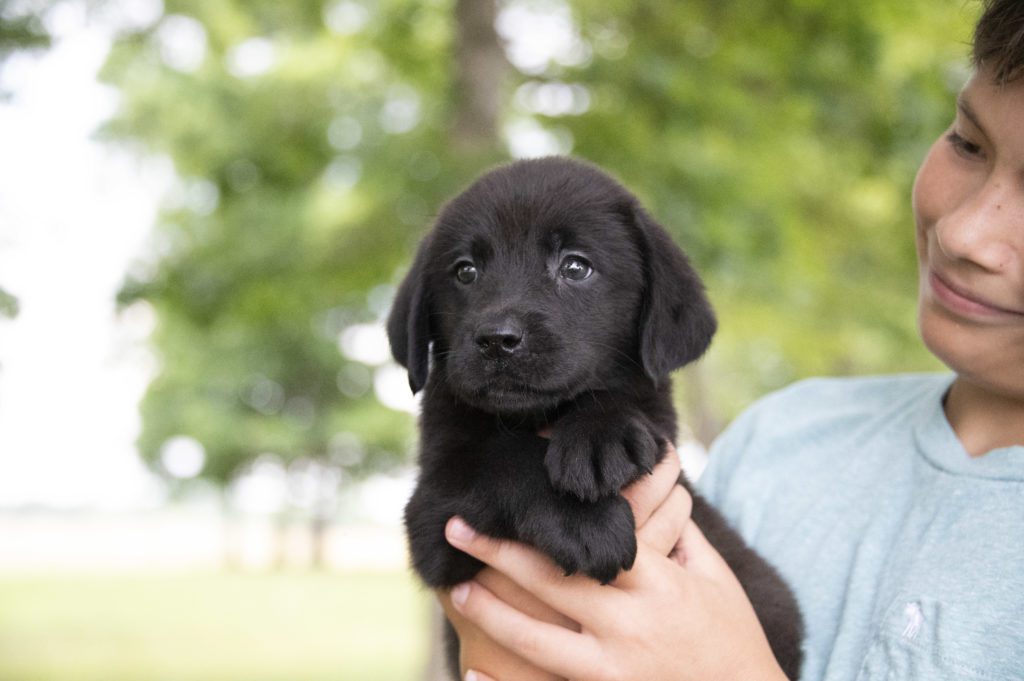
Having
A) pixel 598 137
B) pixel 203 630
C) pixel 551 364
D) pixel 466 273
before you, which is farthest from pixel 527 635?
pixel 203 630

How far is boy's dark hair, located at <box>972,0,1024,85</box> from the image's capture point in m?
1.88

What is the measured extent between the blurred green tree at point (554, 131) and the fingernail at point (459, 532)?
2.97 metres

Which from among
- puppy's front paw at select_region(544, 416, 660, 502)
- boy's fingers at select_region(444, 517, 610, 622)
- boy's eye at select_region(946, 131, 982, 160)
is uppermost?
boy's eye at select_region(946, 131, 982, 160)

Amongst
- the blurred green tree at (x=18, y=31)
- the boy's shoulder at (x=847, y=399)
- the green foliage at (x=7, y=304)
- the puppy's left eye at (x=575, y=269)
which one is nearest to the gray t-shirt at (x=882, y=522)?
the boy's shoulder at (x=847, y=399)

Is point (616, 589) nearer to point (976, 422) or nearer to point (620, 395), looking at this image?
point (620, 395)

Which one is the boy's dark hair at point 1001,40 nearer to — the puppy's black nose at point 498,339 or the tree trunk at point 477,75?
the puppy's black nose at point 498,339

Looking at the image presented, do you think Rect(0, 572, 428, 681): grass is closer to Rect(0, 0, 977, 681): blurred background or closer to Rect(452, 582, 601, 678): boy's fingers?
Rect(0, 0, 977, 681): blurred background

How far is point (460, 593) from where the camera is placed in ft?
6.80

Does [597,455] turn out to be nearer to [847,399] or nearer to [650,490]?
[650,490]

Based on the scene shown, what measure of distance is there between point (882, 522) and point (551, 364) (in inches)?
31.9

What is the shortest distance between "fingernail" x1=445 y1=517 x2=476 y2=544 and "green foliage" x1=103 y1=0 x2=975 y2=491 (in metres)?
2.99

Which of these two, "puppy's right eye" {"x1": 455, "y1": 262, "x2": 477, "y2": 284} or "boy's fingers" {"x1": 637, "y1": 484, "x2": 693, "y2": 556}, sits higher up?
"puppy's right eye" {"x1": 455, "y1": 262, "x2": 477, "y2": 284}

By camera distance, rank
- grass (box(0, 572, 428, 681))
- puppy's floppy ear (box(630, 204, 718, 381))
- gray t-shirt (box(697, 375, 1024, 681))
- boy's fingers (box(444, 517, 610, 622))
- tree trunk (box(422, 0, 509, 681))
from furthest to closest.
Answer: grass (box(0, 572, 428, 681)), tree trunk (box(422, 0, 509, 681)), puppy's floppy ear (box(630, 204, 718, 381)), boy's fingers (box(444, 517, 610, 622)), gray t-shirt (box(697, 375, 1024, 681))

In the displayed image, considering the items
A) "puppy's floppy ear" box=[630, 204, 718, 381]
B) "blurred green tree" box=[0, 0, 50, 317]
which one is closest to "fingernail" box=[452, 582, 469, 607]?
"puppy's floppy ear" box=[630, 204, 718, 381]
